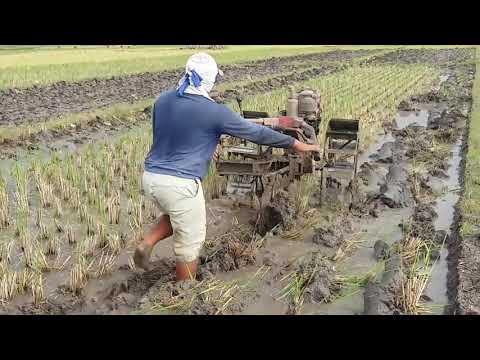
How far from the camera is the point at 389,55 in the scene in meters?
30.2

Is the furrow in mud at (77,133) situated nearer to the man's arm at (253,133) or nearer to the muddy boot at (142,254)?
the muddy boot at (142,254)

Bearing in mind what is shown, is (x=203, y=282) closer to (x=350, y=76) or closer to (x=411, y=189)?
(x=411, y=189)

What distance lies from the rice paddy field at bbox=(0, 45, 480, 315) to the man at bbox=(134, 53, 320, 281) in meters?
0.37

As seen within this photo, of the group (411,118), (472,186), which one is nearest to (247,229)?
(472,186)

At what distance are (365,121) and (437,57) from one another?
19.2m

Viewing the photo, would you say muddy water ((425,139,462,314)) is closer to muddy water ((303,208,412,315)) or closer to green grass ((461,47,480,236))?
green grass ((461,47,480,236))

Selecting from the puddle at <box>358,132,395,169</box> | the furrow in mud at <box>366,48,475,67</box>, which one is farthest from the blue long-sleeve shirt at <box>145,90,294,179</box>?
the furrow in mud at <box>366,48,475,67</box>

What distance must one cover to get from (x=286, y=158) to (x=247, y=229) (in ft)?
2.66

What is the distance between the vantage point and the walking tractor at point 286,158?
5.27 metres

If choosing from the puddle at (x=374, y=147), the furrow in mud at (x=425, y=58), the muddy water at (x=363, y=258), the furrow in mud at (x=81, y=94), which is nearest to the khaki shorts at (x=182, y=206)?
the muddy water at (x=363, y=258)

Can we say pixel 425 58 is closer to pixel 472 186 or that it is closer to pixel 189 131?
pixel 472 186

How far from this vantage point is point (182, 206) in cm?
399

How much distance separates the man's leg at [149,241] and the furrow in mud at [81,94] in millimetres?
7373

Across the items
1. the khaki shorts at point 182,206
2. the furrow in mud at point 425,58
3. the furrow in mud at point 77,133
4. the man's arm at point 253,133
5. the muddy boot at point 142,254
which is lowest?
the furrow in mud at point 77,133
